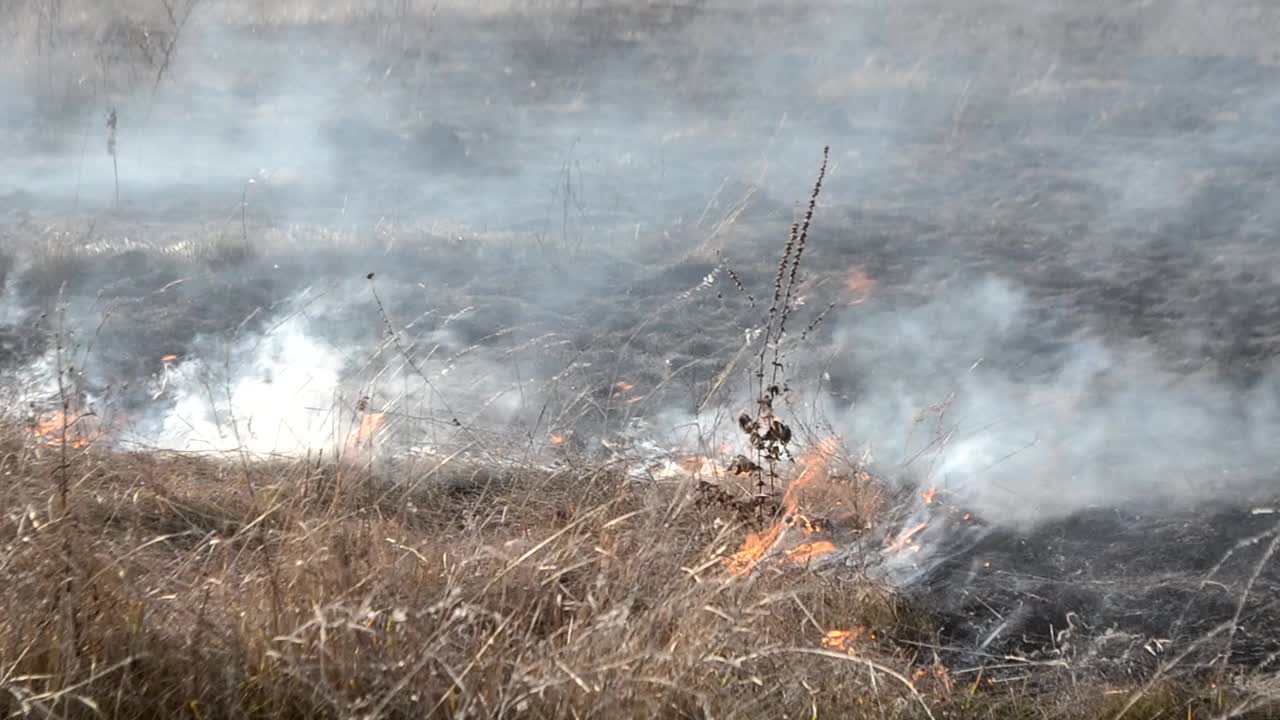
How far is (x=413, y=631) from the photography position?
2527mm

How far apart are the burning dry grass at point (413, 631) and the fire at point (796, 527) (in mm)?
82

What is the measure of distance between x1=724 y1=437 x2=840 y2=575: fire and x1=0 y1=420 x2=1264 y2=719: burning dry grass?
0.08 meters

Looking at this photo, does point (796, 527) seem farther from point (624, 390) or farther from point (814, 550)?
point (624, 390)

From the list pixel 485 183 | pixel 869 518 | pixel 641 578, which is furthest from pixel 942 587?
pixel 485 183

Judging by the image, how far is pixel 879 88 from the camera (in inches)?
390

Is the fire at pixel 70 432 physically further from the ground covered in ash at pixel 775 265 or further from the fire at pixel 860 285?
the fire at pixel 860 285

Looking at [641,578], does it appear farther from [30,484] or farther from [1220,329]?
[1220,329]

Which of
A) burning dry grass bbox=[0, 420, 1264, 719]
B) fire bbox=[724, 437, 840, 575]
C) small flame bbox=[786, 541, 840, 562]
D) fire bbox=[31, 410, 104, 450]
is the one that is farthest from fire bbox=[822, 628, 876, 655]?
fire bbox=[31, 410, 104, 450]

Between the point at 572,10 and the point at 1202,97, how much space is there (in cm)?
490

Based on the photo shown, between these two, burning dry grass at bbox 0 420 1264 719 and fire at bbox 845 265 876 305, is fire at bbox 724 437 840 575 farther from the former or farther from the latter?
fire at bbox 845 265 876 305

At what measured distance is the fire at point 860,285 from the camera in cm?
656

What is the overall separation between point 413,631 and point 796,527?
6.10ft

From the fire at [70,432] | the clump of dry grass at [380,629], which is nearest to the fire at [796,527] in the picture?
the clump of dry grass at [380,629]

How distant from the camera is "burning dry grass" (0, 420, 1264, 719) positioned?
250cm
